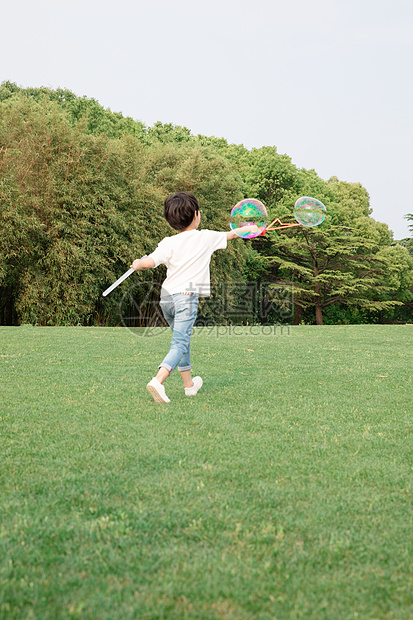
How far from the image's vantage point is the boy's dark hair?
177 inches

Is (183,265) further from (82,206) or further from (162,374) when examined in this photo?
(82,206)

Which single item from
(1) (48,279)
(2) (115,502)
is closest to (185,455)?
(2) (115,502)

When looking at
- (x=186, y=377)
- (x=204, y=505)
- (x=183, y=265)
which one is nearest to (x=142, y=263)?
(x=183, y=265)

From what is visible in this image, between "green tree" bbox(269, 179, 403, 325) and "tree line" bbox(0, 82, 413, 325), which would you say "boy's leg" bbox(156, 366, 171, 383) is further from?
"green tree" bbox(269, 179, 403, 325)

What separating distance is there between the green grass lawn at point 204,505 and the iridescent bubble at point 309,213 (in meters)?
3.08

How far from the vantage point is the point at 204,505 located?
215cm

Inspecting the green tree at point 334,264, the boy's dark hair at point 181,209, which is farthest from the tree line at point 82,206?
the boy's dark hair at point 181,209

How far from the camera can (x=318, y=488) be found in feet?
7.80

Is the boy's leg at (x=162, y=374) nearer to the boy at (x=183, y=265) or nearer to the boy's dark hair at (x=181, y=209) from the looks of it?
the boy at (x=183, y=265)

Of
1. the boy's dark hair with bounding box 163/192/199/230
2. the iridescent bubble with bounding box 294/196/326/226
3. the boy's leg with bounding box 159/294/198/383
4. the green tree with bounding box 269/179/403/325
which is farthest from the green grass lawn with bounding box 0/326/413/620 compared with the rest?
the green tree with bounding box 269/179/403/325

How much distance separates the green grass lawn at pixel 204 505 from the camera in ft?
4.98

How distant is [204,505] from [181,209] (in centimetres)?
293

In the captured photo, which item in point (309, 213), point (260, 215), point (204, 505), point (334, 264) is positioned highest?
point (334, 264)

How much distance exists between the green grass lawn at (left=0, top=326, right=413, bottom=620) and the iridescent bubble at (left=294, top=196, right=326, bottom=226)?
10.1ft
